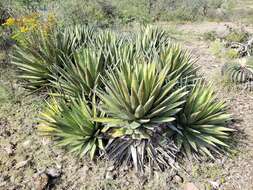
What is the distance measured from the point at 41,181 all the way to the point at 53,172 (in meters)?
0.23

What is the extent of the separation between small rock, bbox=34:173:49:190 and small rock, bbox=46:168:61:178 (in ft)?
0.30

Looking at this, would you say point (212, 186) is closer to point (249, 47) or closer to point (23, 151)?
point (23, 151)

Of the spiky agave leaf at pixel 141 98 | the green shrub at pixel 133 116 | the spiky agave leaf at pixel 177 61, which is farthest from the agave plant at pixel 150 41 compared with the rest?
the spiky agave leaf at pixel 141 98

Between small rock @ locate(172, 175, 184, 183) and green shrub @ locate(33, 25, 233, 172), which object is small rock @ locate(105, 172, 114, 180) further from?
small rock @ locate(172, 175, 184, 183)

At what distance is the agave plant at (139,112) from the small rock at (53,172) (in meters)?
0.68

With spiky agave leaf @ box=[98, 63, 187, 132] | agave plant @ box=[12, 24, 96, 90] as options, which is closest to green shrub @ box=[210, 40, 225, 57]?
agave plant @ box=[12, 24, 96, 90]

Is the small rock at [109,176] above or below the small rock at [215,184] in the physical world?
above

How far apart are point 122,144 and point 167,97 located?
82 centimetres

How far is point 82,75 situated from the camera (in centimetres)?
402

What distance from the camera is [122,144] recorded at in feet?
12.0

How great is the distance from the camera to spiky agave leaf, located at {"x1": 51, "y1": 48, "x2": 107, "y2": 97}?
13.3 feet

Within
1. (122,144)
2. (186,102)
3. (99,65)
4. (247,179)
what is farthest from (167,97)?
(247,179)

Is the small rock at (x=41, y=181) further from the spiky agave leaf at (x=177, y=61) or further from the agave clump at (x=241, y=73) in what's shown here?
the agave clump at (x=241, y=73)

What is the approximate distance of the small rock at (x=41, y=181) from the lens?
3371 mm
